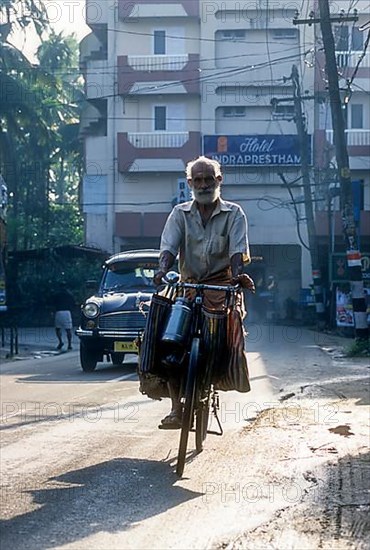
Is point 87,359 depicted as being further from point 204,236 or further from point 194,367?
point 194,367

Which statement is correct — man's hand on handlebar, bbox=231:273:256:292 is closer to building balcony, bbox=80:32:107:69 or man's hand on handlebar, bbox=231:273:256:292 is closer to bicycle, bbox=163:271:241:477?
bicycle, bbox=163:271:241:477

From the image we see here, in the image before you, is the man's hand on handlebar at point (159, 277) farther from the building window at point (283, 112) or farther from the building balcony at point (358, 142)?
the building balcony at point (358, 142)

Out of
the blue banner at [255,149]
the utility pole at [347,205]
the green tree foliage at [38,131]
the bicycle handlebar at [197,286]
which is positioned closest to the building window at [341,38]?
the blue banner at [255,149]

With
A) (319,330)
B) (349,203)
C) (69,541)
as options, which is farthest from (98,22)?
(69,541)

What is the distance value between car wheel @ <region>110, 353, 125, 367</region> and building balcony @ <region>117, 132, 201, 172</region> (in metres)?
27.1

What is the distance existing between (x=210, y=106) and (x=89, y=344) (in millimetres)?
30373

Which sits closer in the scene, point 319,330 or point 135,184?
point 319,330

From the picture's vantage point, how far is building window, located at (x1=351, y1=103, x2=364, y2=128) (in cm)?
4666

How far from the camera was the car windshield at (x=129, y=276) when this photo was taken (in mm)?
17703

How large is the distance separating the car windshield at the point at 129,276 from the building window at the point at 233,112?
95.1 ft

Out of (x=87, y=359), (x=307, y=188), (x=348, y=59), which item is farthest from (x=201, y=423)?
(x=348, y=59)

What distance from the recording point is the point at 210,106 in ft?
151

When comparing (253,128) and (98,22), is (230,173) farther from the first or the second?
(98,22)

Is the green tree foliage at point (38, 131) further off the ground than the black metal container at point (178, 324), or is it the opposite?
the green tree foliage at point (38, 131)
